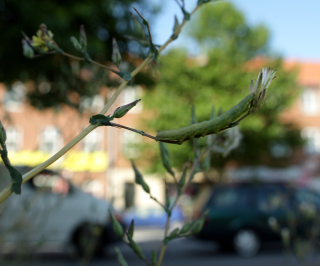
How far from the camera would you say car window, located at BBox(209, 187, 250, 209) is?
12.0 m

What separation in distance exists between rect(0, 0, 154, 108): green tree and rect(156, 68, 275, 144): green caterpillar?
4.13 m

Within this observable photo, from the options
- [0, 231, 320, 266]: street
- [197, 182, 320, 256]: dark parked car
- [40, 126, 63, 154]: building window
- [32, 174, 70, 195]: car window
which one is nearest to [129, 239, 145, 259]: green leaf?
[32, 174, 70, 195]: car window

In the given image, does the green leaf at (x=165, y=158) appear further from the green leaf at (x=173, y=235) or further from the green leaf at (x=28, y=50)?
the green leaf at (x=28, y=50)

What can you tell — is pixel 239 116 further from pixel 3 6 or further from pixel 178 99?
pixel 178 99

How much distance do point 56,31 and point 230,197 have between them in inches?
281

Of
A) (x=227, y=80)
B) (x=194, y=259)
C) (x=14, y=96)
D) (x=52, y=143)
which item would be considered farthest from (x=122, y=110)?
(x=227, y=80)

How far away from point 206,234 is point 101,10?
6.22m

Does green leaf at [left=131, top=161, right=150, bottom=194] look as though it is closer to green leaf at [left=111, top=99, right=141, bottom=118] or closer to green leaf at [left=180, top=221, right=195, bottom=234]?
green leaf at [left=180, top=221, right=195, bottom=234]

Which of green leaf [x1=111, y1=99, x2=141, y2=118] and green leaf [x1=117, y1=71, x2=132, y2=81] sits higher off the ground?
green leaf [x1=117, y1=71, x2=132, y2=81]

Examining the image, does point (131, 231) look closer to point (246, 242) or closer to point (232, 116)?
point (232, 116)

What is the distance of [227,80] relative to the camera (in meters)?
24.5

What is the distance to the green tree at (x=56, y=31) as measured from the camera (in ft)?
18.9

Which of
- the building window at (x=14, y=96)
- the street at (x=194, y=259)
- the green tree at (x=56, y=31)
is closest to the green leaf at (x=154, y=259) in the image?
the green tree at (x=56, y=31)

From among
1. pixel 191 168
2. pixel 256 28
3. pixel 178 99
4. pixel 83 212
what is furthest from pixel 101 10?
pixel 256 28
